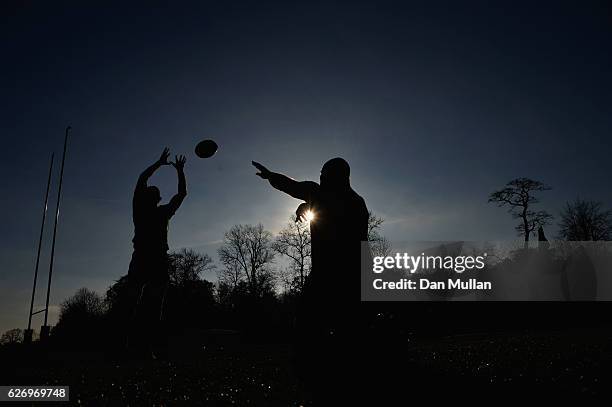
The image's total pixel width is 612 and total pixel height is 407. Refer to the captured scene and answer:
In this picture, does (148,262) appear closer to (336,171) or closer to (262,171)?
(262,171)

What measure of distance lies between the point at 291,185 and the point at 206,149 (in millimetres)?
5084

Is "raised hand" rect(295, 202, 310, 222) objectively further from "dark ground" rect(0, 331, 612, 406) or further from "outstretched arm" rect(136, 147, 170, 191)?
"outstretched arm" rect(136, 147, 170, 191)

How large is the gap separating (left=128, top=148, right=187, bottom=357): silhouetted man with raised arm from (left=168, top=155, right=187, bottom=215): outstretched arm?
0.14m

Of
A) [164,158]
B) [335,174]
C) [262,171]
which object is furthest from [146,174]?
[335,174]

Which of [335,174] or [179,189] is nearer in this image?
[335,174]

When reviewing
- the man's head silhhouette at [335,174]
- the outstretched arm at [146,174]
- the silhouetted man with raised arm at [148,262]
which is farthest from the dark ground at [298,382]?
the outstretched arm at [146,174]

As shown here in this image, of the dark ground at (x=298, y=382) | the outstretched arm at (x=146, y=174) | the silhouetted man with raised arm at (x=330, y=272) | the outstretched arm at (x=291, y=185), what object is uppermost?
the outstretched arm at (x=146, y=174)

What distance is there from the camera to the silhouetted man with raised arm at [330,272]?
3.79 m

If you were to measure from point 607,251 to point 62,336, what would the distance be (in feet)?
145

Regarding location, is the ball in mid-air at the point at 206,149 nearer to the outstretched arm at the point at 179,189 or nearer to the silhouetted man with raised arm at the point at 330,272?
the outstretched arm at the point at 179,189

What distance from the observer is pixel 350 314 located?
3975mm

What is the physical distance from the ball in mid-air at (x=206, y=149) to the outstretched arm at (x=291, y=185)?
4.46 metres

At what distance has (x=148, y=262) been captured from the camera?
7934 millimetres

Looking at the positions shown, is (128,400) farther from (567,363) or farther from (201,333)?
(201,333)
